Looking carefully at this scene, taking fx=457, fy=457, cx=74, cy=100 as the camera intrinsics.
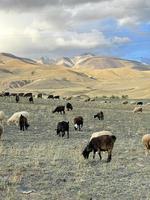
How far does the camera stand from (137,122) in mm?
35656

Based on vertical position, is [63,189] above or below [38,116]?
below

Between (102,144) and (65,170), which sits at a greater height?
(102,144)

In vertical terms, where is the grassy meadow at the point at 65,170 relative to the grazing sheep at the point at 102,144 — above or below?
below

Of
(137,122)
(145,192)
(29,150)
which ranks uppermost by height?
(137,122)

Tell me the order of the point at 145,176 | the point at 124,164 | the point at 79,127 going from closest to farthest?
the point at 145,176 < the point at 124,164 < the point at 79,127

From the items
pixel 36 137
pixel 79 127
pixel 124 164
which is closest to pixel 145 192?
pixel 124 164

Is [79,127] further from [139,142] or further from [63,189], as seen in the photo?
[63,189]

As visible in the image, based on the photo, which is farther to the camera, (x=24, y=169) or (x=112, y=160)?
(x=112, y=160)

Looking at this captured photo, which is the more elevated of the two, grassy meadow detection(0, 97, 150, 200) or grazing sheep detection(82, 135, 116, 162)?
grazing sheep detection(82, 135, 116, 162)

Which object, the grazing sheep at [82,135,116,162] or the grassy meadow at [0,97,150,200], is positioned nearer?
the grassy meadow at [0,97,150,200]

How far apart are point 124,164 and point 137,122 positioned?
19256mm

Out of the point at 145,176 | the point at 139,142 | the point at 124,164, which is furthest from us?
the point at 139,142

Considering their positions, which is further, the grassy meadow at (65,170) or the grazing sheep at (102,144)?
the grazing sheep at (102,144)

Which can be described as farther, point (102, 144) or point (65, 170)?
point (102, 144)
